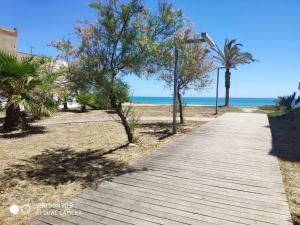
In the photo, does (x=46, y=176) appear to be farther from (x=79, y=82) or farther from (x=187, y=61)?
(x=187, y=61)

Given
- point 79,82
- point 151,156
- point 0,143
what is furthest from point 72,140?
point 151,156

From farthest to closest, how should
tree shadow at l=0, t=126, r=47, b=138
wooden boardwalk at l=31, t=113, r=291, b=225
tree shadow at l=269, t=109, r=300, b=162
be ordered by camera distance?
1. tree shadow at l=0, t=126, r=47, b=138
2. tree shadow at l=269, t=109, r=300, b=162
3. wooden boardwalk at l=31, t=113, r=291, b=225

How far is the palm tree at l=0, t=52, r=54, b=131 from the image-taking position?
1160 cm

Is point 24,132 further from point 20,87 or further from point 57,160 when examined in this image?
point 57,160

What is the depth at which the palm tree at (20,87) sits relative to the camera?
11.6 m

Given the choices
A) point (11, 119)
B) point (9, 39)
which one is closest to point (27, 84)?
point (11, 119)

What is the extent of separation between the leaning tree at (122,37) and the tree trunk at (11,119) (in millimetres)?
6111

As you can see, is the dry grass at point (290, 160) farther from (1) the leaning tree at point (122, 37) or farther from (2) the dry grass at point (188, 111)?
(2) the dry grass at point (188, 111)

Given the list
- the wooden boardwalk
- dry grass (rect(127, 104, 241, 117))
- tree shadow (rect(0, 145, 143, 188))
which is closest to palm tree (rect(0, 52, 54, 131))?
tree shadow (rect(0, 145, 143, 188))

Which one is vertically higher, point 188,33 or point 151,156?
point 188,33

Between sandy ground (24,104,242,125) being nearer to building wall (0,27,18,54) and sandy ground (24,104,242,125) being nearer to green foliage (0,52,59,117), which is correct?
green foliage (0,52,59,117)

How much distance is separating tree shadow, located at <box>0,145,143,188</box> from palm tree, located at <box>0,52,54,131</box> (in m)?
4.04

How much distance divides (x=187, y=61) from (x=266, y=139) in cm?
551

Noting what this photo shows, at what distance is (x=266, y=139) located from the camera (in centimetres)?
1087
